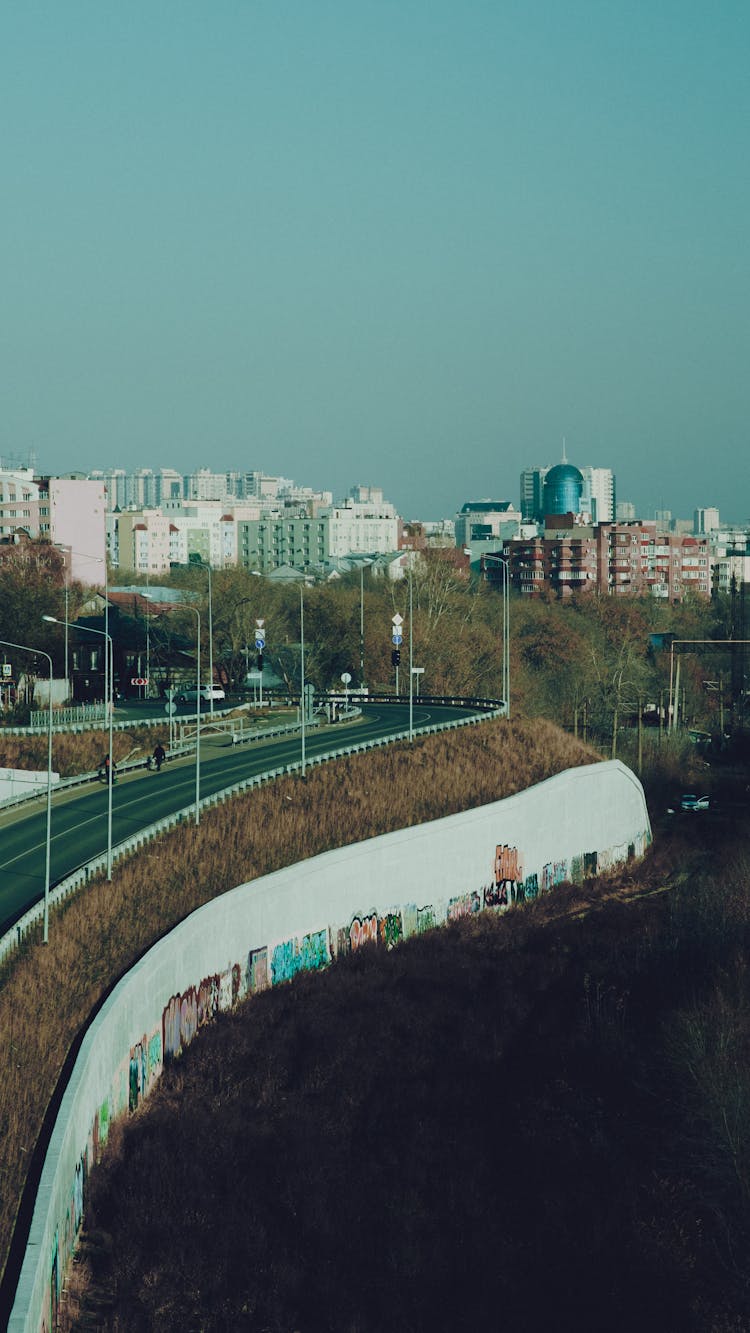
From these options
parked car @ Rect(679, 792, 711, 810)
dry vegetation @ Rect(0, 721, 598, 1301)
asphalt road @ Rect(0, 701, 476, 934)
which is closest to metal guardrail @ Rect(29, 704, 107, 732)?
asphalt road @ Rect(0, 701, 476, 934)

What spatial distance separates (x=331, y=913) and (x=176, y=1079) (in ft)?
33.8

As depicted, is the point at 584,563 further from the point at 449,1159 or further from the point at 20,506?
the point at 449,1159

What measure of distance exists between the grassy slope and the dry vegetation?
220cm

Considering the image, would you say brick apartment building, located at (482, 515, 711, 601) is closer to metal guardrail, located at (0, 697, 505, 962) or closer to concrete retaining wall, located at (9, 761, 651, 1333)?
metal guardrail, located at (0, 697, 505, 962)

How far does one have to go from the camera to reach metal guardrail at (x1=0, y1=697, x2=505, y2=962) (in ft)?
97.7

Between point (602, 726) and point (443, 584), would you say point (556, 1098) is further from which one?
point (443, 584)

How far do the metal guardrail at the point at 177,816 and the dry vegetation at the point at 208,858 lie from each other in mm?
400

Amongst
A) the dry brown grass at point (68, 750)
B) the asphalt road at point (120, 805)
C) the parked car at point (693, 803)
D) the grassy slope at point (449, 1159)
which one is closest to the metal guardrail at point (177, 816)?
the asphalt road at point (120, 805)

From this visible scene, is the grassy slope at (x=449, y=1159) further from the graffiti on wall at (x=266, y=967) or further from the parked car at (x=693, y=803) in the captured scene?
the parked car at (x=693, y=803)

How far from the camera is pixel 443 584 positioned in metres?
96.8

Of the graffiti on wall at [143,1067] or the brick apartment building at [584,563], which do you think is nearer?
the graffiti on wall at [143,1067]

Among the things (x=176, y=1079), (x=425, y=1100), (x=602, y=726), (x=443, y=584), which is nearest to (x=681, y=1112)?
(x=425, y=1100)

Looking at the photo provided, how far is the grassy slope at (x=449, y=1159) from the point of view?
843 inches

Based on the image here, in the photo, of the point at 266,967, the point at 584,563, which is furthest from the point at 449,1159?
the point at 584,563
